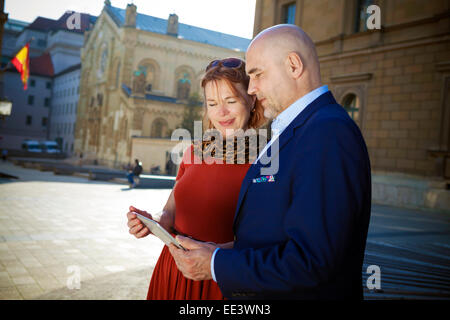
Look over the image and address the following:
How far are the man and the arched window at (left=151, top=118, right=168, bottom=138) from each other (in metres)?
42.0

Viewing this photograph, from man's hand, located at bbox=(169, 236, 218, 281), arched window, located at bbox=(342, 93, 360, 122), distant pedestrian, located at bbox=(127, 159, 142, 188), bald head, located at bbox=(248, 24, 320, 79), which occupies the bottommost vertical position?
distant pedestrian, located at bbox=(127, 159, 142, 188)

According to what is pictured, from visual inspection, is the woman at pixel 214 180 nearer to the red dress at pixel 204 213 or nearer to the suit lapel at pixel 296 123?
the red dress at pixel 204 213

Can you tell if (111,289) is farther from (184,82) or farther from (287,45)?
(184,82)

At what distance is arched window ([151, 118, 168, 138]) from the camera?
140 ft

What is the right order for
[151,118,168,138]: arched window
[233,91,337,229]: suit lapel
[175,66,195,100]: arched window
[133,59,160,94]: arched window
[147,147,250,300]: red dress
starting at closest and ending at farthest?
[233,91,337,229]: suit lapel < [147,147,250,300]: red dress < [151,118,168,138]: arched window < [175,66,195,100]: arched window < [133,59,160,94]: arched window

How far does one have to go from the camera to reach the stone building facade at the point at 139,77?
42000mm

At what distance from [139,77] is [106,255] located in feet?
122

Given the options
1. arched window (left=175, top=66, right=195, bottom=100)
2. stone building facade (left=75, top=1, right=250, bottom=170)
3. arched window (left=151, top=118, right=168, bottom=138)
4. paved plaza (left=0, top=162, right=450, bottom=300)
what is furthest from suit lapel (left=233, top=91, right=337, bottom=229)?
arched window (left=175, top=66, right=195, bottom=100)

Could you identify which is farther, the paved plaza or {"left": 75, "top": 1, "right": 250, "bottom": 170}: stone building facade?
{"left": 75, "top": 1, "right": 250, "bottom": 170}: stone building facade

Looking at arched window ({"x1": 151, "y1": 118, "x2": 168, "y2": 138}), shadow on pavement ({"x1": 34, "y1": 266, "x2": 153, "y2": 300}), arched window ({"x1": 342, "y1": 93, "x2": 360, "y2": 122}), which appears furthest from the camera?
arched window ({"x1": 151, "y1": 118, "x2": 168, "y2": 138})

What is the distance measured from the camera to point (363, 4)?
1619cm

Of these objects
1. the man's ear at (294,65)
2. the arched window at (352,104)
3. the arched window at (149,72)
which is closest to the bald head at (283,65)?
the man's ear at (294,65)

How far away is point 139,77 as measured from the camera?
4112 centimetres

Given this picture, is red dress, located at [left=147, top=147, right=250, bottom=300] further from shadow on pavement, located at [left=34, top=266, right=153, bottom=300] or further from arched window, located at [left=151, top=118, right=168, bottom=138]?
arched window, located at [left=151, top=118, right=168, bottom=138]
